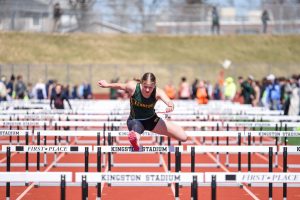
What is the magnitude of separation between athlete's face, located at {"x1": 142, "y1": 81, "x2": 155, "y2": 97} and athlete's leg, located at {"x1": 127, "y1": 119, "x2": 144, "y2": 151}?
476 mm

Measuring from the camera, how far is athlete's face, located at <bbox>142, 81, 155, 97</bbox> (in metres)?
12.0

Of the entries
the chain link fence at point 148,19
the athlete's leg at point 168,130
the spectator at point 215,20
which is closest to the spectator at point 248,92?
the athlete's leg at point 168,130

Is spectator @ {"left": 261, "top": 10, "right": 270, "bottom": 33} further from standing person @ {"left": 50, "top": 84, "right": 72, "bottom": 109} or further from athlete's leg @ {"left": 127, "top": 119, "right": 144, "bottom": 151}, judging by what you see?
athlete's leg @ {"left": 127, "top": 119, "right": 144, "bottom": 151}

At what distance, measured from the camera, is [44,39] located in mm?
72875

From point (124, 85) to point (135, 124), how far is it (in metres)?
0.60

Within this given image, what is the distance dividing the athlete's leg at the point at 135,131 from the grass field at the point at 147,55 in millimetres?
50240

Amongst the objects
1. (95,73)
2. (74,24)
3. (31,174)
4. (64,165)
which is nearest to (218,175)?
(31,174)

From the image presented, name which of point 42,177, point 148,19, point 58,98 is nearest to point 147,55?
point 148,19

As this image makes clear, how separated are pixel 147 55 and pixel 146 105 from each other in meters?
60.4

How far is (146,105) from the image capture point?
12.4 meters

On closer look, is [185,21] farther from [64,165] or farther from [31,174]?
[31,174]

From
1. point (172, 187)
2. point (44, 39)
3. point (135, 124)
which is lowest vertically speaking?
point (172, 187)

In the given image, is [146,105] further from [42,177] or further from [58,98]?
[58,98]

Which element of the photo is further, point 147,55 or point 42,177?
point 147,55
